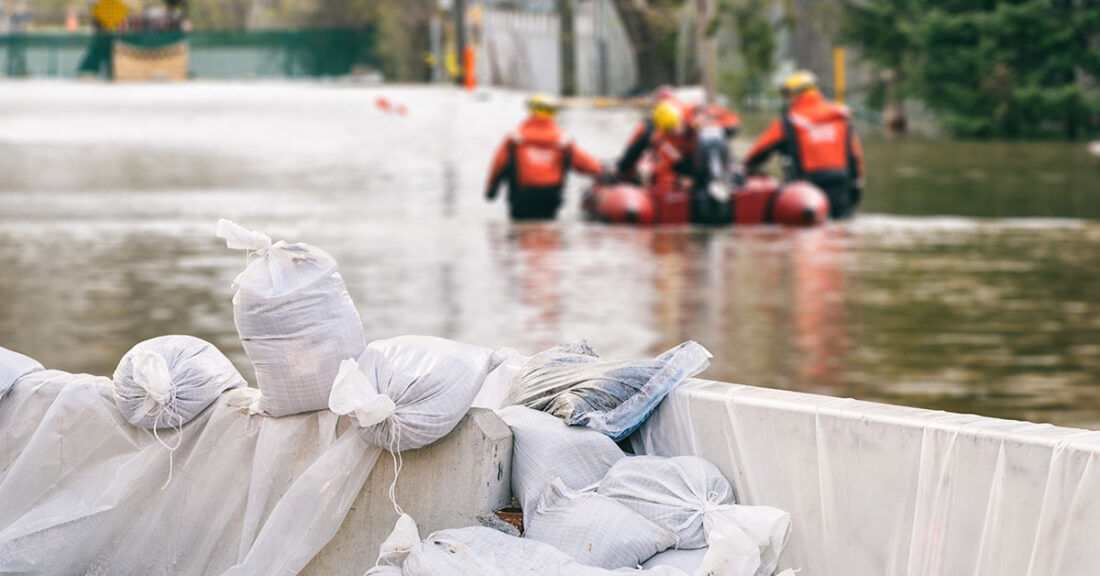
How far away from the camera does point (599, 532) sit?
5.11 m

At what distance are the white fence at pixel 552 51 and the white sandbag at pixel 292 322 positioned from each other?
129ft

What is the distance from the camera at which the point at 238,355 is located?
35.3 ft

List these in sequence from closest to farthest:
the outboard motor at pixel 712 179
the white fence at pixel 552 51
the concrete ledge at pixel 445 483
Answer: the concrete ledge at pixel 445 483 → the outboard motor at pixel 712 179 → the white fence at pixel 552 51

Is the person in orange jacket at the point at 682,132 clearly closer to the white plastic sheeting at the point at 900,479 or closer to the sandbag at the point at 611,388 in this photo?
the sandbag at the point at 611,388

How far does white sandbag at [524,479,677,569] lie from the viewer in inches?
200

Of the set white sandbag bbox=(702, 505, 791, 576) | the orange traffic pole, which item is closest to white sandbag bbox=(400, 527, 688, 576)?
white sandbag bbox=(702, 505, 791, 576)

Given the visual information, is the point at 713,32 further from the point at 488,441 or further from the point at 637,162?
the point at 488,441

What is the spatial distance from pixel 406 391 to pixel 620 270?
10238 mm

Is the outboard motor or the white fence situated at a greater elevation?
the white fence

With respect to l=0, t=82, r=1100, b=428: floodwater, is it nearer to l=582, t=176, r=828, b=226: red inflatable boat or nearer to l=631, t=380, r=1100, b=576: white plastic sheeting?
l=582, t=176, r=828, b=226: red inflatable boat

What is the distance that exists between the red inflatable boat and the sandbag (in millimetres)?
12976

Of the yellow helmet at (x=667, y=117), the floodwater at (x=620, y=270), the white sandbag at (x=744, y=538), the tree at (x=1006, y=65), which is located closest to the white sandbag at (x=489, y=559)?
the white sandbag at (x=744, y=538)

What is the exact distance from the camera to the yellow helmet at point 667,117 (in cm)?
1897

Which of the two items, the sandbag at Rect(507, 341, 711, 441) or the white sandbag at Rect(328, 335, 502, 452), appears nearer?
the white sandbag at Rect(328, 335, 502, 452)
